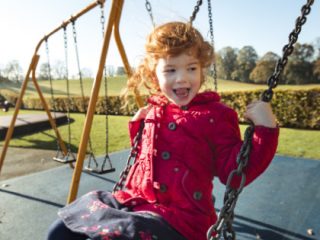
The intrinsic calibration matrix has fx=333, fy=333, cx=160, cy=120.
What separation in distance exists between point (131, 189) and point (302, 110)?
843cm

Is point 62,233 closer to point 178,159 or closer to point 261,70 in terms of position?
point 178,159

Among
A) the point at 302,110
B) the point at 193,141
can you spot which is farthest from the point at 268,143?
the point at 302,110

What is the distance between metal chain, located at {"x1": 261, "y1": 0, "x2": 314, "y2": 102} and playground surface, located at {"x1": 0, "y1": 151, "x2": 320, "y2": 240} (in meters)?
1.80

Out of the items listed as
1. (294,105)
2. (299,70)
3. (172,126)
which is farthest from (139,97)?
(299,70)

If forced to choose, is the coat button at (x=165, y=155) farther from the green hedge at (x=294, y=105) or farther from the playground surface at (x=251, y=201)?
the green hedge at (x=294, y=105)

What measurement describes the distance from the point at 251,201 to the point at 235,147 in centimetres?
232

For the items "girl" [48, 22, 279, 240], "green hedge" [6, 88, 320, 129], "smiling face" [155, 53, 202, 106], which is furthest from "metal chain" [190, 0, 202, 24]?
"green hedge" [6, 88, 320, 129]

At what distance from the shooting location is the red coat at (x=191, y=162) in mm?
1427

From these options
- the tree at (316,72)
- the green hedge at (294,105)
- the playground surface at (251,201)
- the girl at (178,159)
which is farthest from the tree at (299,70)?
the girl at (178,159)

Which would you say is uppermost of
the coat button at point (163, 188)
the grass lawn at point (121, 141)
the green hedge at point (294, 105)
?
the coat button at point (163, 188)

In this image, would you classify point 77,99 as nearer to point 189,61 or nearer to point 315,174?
point 315,174

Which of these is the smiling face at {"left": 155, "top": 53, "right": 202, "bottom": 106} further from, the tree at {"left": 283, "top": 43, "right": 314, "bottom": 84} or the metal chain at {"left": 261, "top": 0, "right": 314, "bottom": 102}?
the tree at {"left": 283, "top": 43, "right": 314, "bottom": 84}

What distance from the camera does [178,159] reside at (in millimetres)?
1548

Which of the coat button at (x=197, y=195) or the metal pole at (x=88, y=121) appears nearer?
the coat button at (x=197, y=195)
